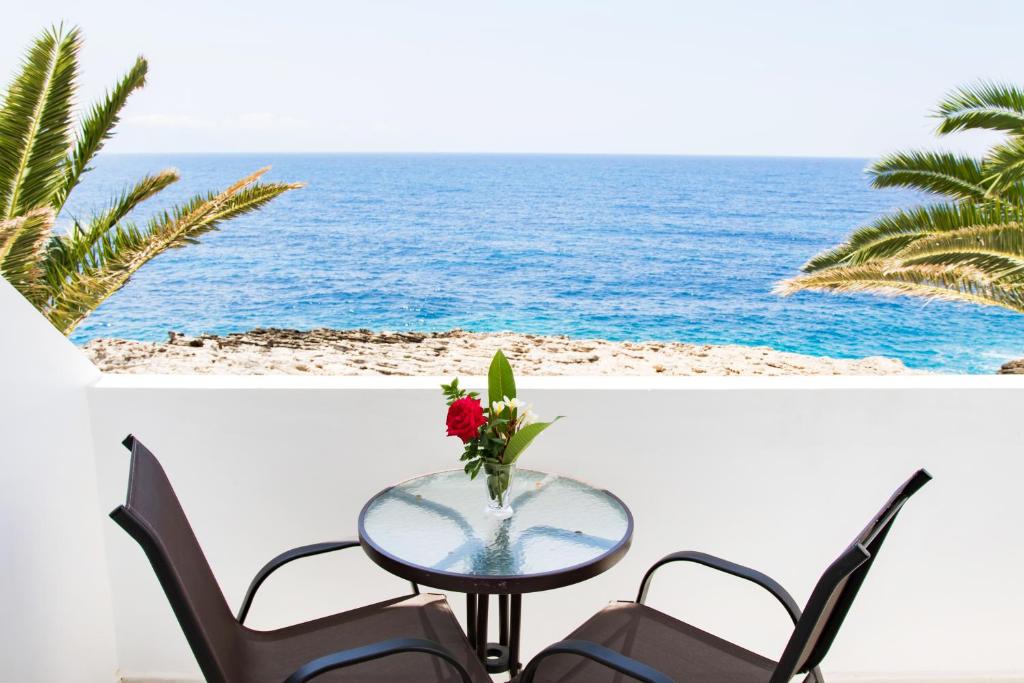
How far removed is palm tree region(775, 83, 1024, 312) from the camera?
4.74 metres

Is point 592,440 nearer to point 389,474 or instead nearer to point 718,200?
point 389,474

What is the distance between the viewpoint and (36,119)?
4.66m

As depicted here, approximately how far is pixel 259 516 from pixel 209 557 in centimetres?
21

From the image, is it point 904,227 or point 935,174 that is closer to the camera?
point 904,227

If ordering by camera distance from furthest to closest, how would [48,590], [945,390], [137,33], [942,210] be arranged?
[137,33]
[942,210]
[945,390]
[48,590]

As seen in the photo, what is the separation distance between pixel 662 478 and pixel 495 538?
2.52ft

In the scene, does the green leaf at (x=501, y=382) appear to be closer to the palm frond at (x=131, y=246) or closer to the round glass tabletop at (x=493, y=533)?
the round glass tabletop at (x=493, y=533)

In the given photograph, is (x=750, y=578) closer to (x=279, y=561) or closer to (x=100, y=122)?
(x=279, y=561)

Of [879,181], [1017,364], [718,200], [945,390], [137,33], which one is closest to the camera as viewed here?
[945,390]

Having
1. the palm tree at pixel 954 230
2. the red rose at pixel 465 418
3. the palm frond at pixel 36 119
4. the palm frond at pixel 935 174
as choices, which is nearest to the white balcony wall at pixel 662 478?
the red rose at pixel 465 418

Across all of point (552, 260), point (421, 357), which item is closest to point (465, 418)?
point (421, 357)

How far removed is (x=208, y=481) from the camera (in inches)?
96.2

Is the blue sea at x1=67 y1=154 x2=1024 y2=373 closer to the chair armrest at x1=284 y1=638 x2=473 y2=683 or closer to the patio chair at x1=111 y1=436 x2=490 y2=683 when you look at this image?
the patio chair at x1=111 y1=436 x2=490 y2=683

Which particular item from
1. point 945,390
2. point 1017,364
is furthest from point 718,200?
point 945,390
